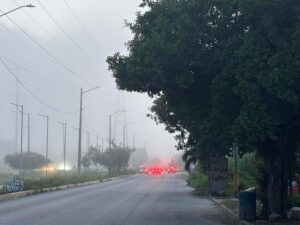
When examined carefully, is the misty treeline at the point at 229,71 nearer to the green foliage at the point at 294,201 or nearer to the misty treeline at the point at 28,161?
the green foliage at the point at 294,201

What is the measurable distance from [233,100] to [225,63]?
1.18 metres

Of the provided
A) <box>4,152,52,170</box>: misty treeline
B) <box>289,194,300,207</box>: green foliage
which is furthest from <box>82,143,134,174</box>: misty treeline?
<box>289,194,300,207</box>: green foliage

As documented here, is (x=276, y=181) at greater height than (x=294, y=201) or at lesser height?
greater

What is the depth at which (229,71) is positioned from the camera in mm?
18672

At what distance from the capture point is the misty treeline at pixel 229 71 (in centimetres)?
1748

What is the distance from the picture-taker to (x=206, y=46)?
20141 millimetres

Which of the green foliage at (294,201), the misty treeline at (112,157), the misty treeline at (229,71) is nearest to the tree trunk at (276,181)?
the misty treeline at (229,71)

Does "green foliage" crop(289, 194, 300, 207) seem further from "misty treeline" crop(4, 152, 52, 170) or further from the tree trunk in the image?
"misty treeline" crop(4, 152, 52, 170)

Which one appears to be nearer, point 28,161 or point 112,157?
point 112,157

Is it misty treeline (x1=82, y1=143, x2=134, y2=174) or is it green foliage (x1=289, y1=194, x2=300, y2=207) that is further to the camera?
misty treeline (x1=82, y1=143, x2=134, y2=174)


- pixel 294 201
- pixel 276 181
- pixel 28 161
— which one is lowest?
pixel 294 201

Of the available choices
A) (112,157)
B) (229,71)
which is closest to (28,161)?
(112,157)

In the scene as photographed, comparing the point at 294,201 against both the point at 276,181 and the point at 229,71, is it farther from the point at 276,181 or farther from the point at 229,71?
the point at 229,71

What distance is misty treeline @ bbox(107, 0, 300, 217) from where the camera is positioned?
17.5m
